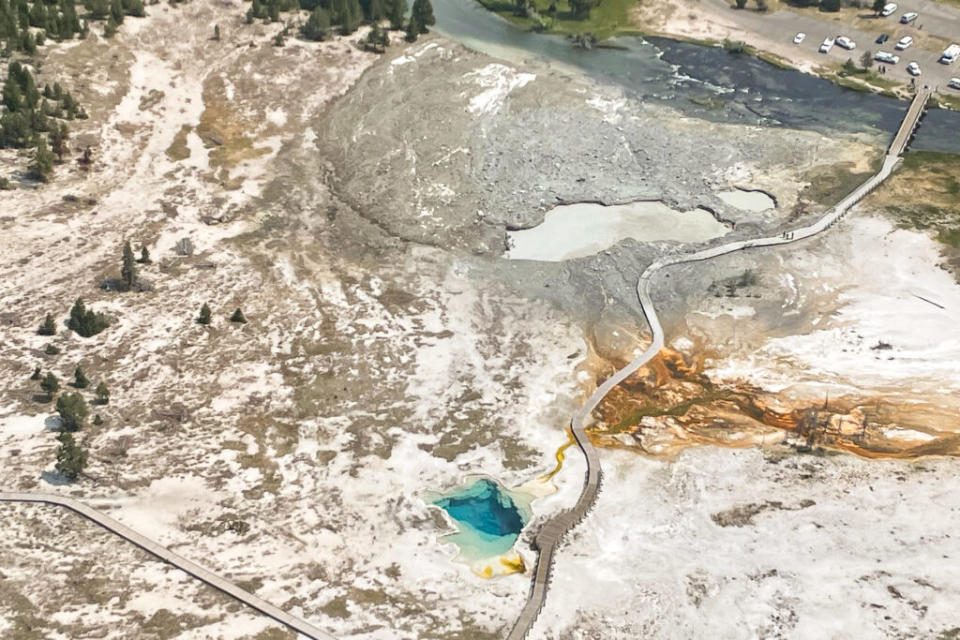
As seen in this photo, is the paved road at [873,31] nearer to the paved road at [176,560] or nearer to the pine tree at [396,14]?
the pine tree at [396,14]

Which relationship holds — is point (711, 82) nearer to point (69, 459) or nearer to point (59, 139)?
point (59, 139)

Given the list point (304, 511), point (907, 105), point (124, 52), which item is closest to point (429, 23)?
point (124, 52)

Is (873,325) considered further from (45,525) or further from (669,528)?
(45,525)

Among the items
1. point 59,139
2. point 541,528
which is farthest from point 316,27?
point 541,528

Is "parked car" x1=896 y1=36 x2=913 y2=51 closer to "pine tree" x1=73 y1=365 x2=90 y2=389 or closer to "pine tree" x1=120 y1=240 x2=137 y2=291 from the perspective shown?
"pine tree" x1=120 y1=240 x2=137 y2=291

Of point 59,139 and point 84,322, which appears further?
point 59,139
